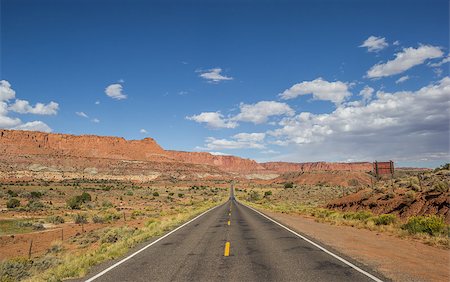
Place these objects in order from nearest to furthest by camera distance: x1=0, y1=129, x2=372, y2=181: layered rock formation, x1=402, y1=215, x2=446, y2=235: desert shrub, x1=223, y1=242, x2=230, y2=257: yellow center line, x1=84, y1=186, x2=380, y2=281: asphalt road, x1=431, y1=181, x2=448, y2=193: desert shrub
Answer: x1=84, y1=186, x2=380, y2=281: asphalt road → x1=223, y1=242, x2=230, y2=257: yellow center line → x1=402, y1=215, x2=446, y2=235: desert shrub → x1=431, y1=181, x2=448, y2=193: desert shrub → x1=0, y1=129, x2=372, y2=181: layered rock formation

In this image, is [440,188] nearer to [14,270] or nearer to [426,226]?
[426,226]

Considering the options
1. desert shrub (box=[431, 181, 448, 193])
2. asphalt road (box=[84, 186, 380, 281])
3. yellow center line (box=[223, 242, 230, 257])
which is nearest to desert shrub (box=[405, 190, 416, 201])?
desert shrub (box=[431, 181, 448, 193])

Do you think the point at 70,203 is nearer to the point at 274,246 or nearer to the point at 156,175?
the point at 274,246

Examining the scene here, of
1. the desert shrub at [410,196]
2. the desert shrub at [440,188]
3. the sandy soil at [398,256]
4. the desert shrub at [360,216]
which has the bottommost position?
the desert shrub at [360,216]

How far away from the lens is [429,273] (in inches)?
328

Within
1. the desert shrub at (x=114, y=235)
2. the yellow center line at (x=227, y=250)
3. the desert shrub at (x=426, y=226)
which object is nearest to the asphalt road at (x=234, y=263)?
the yellow center line at (x=227, y=250)

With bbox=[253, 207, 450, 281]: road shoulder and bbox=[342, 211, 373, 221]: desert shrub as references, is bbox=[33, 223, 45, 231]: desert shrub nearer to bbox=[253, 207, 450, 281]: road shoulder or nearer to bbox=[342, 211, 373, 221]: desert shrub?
bbox=[253, 207, 450, 281]: road shoulder

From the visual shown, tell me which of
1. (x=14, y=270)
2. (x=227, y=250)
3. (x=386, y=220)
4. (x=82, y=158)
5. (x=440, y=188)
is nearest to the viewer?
(x=227, y=250)

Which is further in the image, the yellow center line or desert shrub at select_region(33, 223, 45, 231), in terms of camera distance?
desert shrub at select_region(33, 223, 45, 231)

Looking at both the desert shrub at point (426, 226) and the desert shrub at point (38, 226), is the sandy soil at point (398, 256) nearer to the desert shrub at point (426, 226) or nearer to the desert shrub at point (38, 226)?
the desert shrub at point (426, 226)

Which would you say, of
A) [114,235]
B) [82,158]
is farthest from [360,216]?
[82,158]

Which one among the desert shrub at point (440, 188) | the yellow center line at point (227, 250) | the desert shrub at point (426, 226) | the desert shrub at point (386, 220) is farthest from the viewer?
the desert shrub at point (440, 188)

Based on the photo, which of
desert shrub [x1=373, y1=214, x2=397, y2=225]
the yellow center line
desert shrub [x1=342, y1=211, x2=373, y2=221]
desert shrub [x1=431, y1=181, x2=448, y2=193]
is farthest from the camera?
desert shrub [x1=342, y1=211, x2=373, y2=221]

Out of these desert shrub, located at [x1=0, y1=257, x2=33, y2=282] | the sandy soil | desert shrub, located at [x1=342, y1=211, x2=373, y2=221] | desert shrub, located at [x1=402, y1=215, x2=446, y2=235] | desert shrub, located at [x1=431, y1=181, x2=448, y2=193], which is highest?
desert shrub, located at [x1=431, y1=181, x2=448, y2=193]
